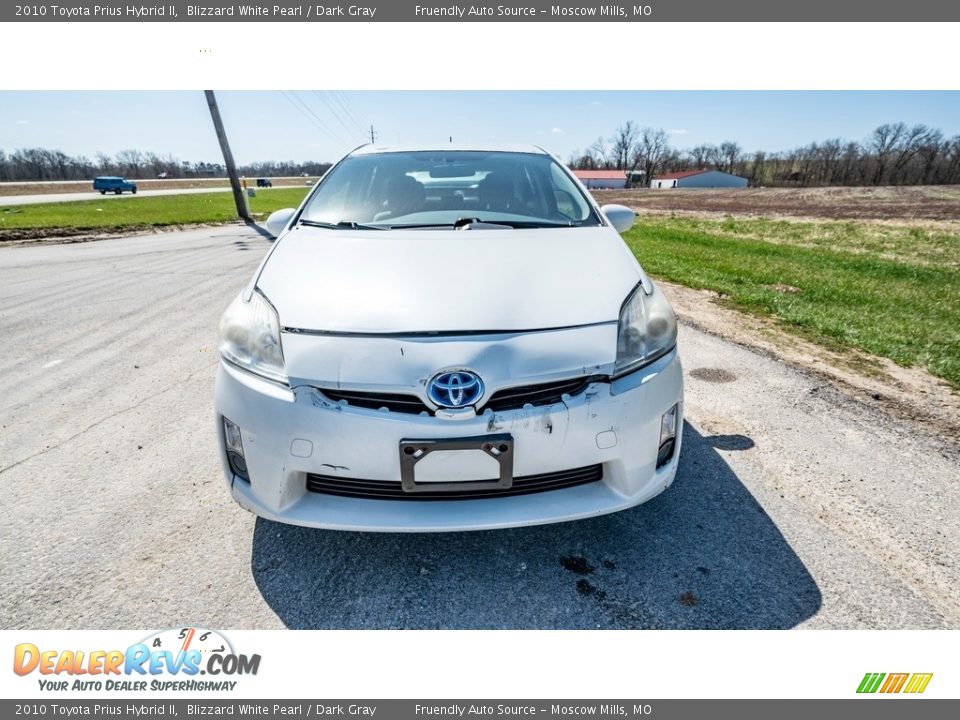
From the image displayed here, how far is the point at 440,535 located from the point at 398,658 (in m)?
0.53

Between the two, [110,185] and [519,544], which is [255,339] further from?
[110,185]

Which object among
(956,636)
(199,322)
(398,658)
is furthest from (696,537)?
(199,322)

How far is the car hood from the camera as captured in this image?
1.67m

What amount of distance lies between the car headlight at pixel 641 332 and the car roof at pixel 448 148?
1801mm

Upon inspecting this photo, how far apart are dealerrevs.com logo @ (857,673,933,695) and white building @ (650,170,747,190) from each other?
102 meters

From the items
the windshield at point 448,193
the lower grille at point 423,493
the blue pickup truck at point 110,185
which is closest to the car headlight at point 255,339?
the lower grille at point 423,493

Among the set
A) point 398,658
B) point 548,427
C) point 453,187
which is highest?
point 453,187

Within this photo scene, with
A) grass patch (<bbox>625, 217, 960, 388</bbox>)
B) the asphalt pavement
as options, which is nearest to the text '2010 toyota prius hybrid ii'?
the asphalt pavement

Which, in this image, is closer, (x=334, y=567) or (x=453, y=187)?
(x=334, y=567)

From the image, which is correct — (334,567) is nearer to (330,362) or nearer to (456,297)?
(330,362)

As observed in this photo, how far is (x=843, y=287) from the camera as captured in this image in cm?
640

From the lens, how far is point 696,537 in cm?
200

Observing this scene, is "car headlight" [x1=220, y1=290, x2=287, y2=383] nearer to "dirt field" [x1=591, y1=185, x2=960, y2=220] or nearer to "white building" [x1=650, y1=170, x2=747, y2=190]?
"dirt field" [x1=591, y1=185, x2=960, y2=220]

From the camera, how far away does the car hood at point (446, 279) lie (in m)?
1.67
